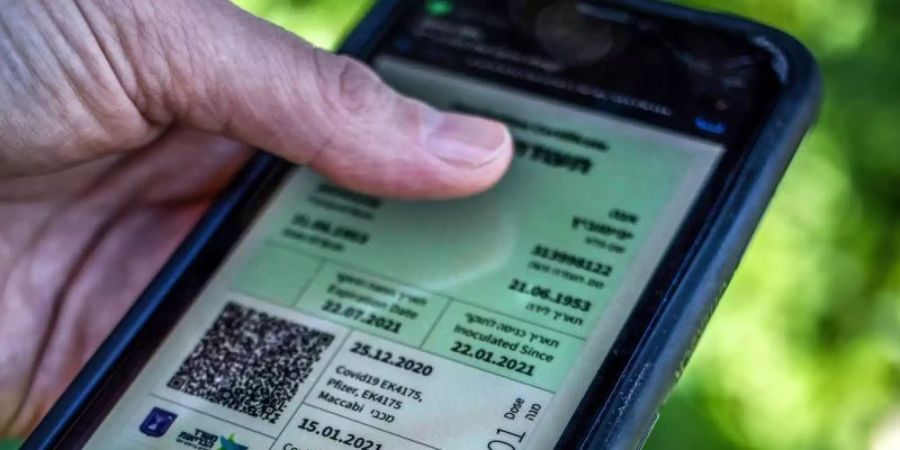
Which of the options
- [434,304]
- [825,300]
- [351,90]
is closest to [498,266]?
[434,304]

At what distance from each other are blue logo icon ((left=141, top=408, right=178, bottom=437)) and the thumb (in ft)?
0.67

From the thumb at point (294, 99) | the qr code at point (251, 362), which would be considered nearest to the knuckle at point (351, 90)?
the thumb at point (294, 99)

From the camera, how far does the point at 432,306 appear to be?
0.87m

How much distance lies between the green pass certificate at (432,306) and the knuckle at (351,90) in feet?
0.20

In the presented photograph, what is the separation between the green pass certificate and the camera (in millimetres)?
810

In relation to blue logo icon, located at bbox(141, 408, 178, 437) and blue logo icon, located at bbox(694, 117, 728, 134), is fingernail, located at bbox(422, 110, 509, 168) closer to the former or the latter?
blue logo icon, located at bbox(694, 117, 728, 134)

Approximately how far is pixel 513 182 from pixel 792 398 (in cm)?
66

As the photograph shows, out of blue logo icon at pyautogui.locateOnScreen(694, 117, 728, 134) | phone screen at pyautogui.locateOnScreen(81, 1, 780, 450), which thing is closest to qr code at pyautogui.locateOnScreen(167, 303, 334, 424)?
phone screen at pyautogui.locateOnScreen(81, 1, 780, 450)

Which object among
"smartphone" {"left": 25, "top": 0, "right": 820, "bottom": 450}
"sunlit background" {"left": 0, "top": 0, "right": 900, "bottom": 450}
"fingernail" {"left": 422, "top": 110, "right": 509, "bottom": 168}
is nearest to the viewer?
"smartphone" {"left": 25, "top": 0, "right": 820, "bottom": 450}

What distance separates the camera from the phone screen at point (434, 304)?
0.81 metres

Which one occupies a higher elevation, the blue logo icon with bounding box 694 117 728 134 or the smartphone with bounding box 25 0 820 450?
the blue logo icon with bounding box 694 117 728 134

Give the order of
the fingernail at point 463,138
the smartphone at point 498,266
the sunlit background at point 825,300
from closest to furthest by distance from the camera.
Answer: the smartphone at point 498,266 → the fingernail at point 463,138 → the sunlit background at point 825,300

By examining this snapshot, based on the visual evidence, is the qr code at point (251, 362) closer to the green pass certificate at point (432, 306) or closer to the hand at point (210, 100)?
the green pass certificate at point (432, 306)

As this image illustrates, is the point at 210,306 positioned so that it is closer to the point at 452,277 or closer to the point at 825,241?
the point at 452,277
